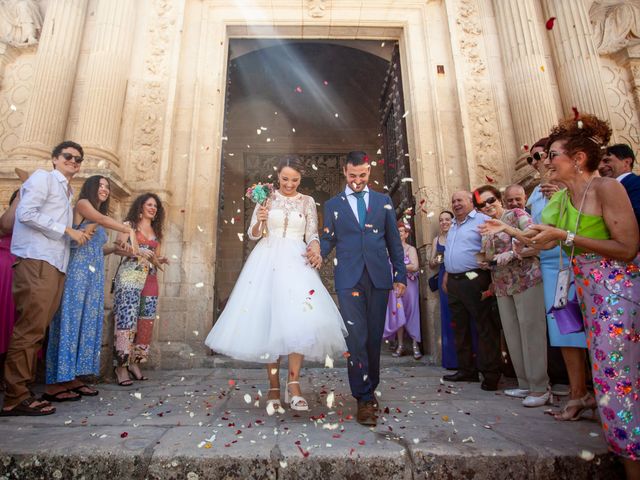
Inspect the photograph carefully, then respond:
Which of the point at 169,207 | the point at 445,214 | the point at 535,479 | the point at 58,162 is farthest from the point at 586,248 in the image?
the point at 169,207

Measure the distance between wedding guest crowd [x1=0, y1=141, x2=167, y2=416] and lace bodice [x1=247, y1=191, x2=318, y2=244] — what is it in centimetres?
155

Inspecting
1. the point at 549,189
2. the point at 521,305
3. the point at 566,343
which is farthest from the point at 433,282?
the point at 566,343

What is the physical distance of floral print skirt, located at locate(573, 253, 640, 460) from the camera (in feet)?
6.18

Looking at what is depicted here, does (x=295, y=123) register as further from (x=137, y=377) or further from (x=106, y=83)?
(x=137, y=377)

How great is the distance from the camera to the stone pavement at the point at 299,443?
196 cm

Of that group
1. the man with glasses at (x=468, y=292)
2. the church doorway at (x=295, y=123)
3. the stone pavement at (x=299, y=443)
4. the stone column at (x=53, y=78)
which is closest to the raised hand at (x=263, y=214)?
the stone pavement at (x=299, y=443)

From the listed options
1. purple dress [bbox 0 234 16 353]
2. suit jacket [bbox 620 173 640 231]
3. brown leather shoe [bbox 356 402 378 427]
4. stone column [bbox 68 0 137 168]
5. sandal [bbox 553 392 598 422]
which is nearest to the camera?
suit jacket [bbox 620 173 640 231]

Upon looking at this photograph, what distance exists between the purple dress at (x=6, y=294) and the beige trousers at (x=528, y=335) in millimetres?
4947

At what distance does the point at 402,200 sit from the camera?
6922mm

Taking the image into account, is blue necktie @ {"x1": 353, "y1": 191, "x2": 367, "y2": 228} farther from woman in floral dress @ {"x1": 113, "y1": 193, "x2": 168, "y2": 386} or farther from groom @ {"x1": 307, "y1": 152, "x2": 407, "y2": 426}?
woman in floral dress @ {"x1": 113, "y1": 193, "x2": 168, "y2": 386}

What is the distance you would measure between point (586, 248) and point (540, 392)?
1953 millimetres

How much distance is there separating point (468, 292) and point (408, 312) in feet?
5.75

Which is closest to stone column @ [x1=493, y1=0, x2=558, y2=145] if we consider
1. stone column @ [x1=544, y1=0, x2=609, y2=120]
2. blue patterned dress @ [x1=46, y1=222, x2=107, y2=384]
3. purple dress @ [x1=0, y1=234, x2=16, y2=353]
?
stone column @ [x1=544, y1=0, x2=609, y2=120]

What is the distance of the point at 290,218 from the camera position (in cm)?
340
